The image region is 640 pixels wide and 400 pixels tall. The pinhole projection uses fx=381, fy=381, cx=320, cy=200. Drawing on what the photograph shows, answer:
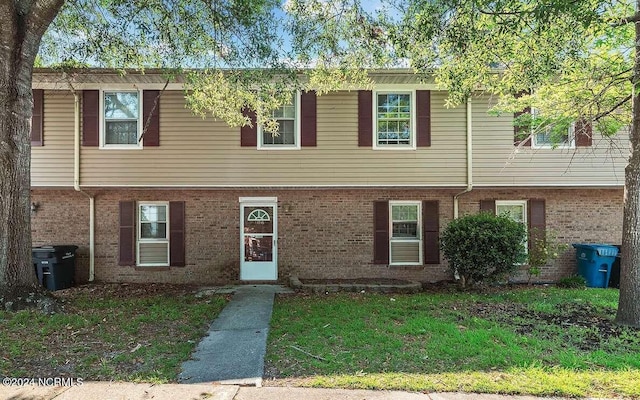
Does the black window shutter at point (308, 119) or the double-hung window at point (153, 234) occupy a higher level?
the black window shutter at point (308, 119)

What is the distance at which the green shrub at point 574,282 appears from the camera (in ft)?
31.0

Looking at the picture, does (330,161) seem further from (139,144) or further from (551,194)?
(551,194)

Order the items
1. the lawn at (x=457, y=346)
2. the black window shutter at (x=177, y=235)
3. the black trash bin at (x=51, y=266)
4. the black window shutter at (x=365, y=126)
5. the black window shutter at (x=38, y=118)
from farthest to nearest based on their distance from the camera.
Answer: the black window shutter at (x=177, y=235)
the black window shutter at (x=365, y=126)
the black window shutter at (x=38, y=118)
the black trash bin at (x=51, y=266)
the lawn at (x=457, y=346)

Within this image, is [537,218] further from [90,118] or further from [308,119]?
[90,118]

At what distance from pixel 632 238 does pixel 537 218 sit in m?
4.00

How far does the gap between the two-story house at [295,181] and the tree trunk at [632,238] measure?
3095 millimetres

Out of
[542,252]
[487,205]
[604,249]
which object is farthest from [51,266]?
[604,249]

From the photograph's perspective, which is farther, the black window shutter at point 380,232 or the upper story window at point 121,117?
the black window shutter at point 380,232

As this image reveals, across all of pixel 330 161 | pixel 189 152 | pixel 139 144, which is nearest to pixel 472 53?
pixel 330 161

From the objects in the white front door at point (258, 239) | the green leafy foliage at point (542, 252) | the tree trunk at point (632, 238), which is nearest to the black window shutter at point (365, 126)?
the white front door at point (258, 239)

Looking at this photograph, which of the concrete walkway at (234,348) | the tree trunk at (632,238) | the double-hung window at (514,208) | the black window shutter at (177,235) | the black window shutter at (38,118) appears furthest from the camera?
the double-hung window at (514,208)

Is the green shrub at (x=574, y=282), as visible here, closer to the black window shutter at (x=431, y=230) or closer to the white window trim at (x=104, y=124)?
the black window shutter at (x=431, y=230)

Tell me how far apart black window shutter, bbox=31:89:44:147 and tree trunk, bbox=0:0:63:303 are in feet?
11.3

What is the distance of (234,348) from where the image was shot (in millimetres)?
5023
